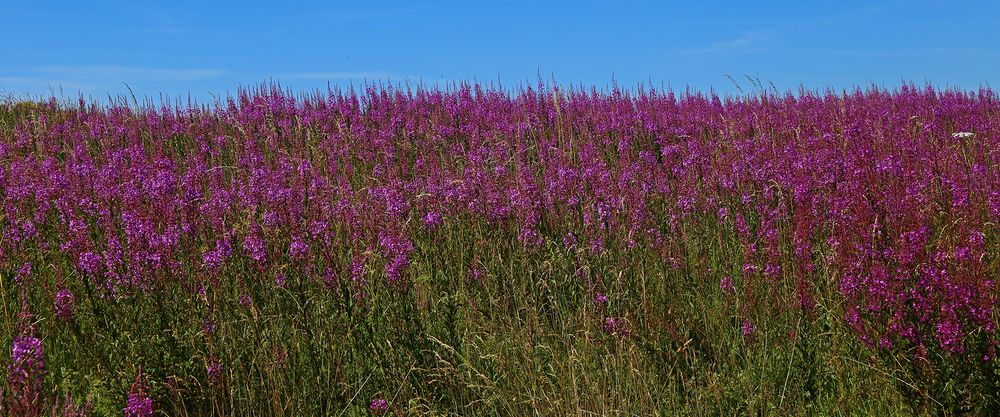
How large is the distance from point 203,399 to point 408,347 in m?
0.87

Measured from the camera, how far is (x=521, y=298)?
380cm

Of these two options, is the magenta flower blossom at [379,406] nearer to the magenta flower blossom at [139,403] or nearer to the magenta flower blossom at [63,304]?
the magenta flower blossom at [139,403]

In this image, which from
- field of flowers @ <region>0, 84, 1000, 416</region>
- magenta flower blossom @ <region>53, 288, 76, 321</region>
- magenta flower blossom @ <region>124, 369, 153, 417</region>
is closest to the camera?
magenta flower blossom @ <region>124, 369, 153, 417</region>

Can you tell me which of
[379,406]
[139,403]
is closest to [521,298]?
[379,406]

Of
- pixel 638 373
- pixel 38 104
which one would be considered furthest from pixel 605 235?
pixel 38 104

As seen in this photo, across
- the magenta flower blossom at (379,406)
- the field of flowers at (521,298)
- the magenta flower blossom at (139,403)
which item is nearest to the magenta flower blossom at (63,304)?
the field of flowers at (521,298)

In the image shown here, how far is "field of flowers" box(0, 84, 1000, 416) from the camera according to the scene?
10.3ft

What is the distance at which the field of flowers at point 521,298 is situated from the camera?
10.3 ft

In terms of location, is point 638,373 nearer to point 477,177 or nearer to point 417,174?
point 477,177

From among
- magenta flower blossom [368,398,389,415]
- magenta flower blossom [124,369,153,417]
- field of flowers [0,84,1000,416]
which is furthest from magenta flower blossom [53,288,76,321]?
magenta flower blossom [368,398,389,415]

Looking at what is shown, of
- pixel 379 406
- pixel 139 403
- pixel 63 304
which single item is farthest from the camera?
pixel 63 304

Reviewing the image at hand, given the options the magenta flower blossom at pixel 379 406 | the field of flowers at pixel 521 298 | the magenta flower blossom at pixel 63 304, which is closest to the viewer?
the field of flowers at pixel 521 298

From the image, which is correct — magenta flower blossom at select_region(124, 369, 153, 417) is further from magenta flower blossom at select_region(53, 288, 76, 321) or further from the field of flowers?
magenta flower blossom at select_region(53, 288, 76, 321)

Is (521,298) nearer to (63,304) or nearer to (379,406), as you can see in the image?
(379,406)
